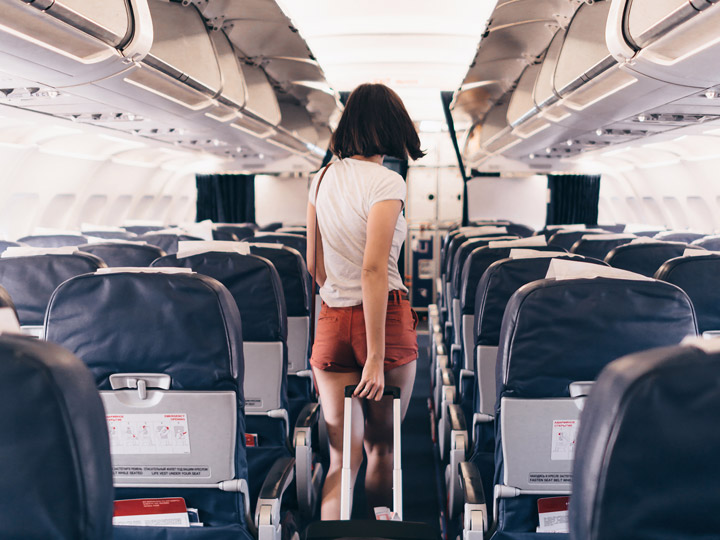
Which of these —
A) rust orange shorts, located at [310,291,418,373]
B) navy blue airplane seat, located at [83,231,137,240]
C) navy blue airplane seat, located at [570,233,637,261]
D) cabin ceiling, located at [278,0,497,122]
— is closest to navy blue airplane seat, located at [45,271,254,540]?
rust orange shorts, located at [310,291,418,373]

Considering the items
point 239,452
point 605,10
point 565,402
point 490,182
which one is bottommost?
point 239,452

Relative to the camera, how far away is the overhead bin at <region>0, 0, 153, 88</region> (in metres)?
2.50

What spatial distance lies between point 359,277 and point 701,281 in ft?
4.92

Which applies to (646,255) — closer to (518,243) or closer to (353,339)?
(518,243)

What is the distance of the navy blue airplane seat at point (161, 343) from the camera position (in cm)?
195

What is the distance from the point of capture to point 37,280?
111 inches

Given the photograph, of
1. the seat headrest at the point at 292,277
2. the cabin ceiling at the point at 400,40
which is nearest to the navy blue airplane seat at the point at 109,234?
the seat headrest at the point at 292,277

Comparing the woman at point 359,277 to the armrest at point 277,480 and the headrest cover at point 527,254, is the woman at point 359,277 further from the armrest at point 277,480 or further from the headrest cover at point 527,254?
the headrest cover at point 527,254

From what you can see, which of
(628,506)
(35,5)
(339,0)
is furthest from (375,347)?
(339,0)

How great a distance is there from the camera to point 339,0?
1158 cm

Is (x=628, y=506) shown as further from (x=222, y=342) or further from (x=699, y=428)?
(x=222, y=342)

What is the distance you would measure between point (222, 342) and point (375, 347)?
54cm

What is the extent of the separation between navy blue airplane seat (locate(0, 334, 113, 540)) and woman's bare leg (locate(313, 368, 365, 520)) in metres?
1.44

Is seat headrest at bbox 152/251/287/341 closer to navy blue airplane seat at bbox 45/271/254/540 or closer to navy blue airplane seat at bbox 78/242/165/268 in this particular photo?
navy blue airplane seat at bbox 45/271/254/540
